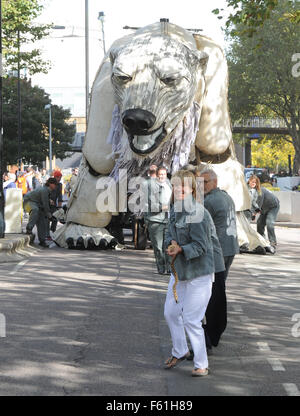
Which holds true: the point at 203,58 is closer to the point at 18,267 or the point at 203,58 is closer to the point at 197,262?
the point at 18,267

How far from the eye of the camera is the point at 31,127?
5909cm

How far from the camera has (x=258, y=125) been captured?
63.7 metres

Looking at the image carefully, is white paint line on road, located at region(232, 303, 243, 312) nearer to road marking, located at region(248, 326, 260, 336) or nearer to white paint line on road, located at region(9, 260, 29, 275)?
road marking, located at region(248, 326, 260, 336)

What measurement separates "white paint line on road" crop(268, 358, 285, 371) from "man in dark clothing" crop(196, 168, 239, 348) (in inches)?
23.8

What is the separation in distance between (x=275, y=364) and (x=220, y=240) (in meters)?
1.41

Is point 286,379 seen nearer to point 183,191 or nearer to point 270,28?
point 183,191

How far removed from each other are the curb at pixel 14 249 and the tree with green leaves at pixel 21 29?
1587 cm

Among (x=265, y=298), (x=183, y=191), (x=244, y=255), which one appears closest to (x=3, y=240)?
(x=244, y=255)

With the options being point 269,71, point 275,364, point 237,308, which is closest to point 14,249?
point 237,308

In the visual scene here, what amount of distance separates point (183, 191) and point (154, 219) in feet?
19.2

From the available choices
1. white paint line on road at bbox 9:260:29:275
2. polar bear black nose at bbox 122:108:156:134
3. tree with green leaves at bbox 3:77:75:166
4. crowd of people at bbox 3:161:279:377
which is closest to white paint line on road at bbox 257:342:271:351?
crowd of people at bbox 3:161:279:377

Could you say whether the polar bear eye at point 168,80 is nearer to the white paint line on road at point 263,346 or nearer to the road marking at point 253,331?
the road marking at point 253,331

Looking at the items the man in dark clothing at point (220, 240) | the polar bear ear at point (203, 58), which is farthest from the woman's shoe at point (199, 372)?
the polar bear ear at point (203, 58)

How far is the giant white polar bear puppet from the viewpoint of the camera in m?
11.6
